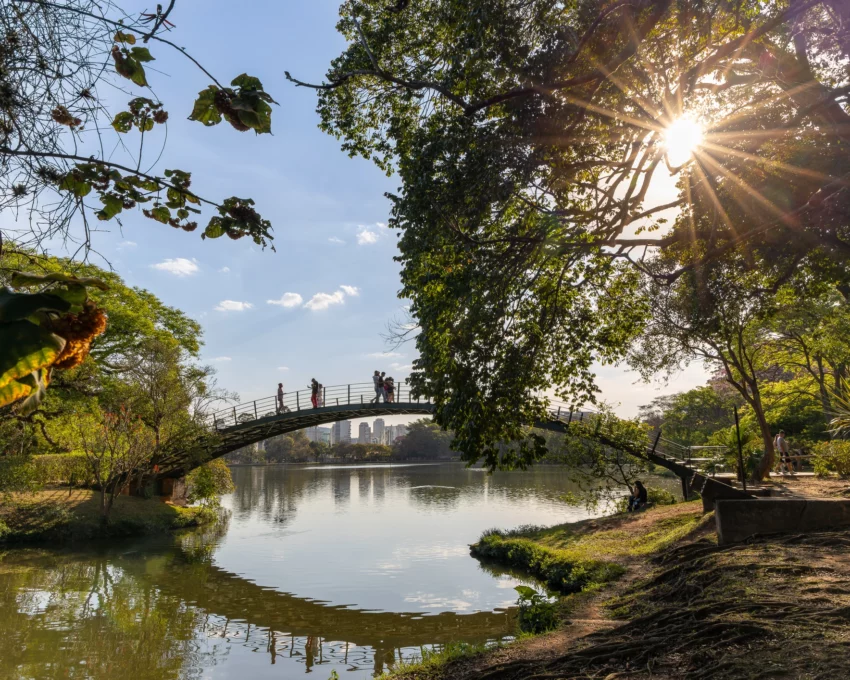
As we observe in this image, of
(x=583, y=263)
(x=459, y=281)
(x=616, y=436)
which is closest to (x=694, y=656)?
(x=459, y=281)

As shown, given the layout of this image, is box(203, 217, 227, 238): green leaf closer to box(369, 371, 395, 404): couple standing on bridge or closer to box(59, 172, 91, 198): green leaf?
box(59, 172, 91, 198): green leaf

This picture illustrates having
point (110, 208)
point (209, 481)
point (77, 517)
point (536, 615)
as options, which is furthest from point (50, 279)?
point (209, 481)

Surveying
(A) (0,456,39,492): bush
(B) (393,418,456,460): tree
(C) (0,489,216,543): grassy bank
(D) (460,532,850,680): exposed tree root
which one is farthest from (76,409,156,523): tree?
(B) (393,418,456,460): tree

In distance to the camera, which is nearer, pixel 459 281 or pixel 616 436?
pixel 459 281

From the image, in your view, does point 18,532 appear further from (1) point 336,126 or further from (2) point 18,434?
(1) point 336,126

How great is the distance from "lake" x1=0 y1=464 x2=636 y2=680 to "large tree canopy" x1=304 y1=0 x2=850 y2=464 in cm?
518

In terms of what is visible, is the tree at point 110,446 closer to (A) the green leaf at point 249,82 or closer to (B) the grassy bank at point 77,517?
(B) the grassy bank at point 77,517

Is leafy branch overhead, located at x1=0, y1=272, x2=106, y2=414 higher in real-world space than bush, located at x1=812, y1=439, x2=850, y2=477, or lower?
higher

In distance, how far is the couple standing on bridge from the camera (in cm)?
2753

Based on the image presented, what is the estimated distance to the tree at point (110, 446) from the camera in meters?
20.7

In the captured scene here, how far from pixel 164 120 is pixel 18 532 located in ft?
68.4

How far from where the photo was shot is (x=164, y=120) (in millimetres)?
2531

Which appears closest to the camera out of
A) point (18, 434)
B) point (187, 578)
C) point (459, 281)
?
point (459, 281)

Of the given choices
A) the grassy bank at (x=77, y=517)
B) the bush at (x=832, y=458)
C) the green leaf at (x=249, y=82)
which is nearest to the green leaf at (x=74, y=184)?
the green leaf at (x=249, y=82)
